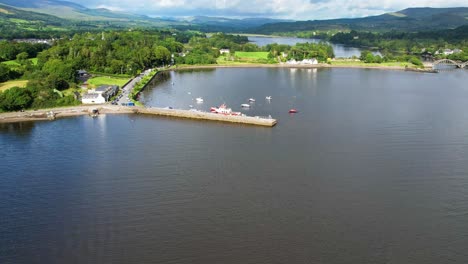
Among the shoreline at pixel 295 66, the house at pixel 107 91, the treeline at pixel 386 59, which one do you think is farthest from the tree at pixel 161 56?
the treeline at pixel 386 59

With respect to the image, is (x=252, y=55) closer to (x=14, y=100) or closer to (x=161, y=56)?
(x=161, y=56)

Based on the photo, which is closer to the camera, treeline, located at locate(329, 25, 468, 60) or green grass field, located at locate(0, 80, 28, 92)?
green grass field, located at locate(0, 80, 28, 92)

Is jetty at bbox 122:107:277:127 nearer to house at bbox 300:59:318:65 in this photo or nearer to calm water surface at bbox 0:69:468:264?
calm water surface at bbox 0:69:468:264

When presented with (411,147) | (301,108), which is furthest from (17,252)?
(301,108)

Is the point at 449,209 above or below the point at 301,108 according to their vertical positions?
below

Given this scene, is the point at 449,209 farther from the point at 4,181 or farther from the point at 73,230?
the point at 4,181

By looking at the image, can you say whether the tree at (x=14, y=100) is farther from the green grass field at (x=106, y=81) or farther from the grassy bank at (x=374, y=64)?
the grassy bank at (x=374, y=64)

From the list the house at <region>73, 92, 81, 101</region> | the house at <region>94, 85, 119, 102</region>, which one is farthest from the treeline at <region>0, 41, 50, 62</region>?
the house at <region>94, 85, 119, 102</region>
